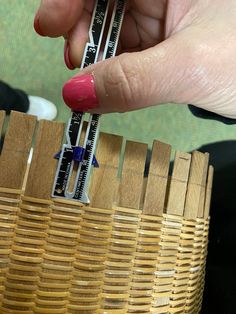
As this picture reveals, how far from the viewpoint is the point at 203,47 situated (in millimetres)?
416

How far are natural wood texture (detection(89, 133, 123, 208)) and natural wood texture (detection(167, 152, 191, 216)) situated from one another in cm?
7

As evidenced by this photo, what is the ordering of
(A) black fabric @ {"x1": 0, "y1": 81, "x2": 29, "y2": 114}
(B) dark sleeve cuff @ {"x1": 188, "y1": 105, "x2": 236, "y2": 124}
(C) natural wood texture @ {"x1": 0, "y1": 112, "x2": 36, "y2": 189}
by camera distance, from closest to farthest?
(C) natural wood texture @ {"x1": 0, "y1": 112, "x2": 36, "y2": 189}
(B) dark sleeve cuff @ {"x1": 188, "y1": 105, "x2": 236, "y2": 124}
(A) black fabric @ {"x1": 0, "y1": 81, "x2": 29, "y2": 114}

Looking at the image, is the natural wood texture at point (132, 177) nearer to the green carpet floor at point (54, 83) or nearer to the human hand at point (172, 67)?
the human hand at point (172, 67)

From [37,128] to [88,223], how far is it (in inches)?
4.2

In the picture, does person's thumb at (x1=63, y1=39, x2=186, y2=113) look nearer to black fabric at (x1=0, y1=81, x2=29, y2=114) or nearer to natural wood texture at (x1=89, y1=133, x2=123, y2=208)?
natural wood texture at (x1=89, y1=133, x2=123, y2=208)

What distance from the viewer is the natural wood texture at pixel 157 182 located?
427 mm

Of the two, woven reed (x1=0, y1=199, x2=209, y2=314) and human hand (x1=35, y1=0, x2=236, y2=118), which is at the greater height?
human hand (x1=35, y1=0, x2=236, y2=118)

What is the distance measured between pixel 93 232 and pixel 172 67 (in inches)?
7.0

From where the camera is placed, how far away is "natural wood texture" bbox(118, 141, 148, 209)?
416 millimetres

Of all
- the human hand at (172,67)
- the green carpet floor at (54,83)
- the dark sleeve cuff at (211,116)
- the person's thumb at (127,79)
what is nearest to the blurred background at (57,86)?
the green carpet floor at (54,83)

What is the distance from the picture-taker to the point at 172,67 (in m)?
0.40

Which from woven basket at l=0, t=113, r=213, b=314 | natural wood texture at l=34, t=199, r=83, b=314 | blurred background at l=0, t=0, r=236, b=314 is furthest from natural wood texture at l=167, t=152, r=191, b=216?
blurred background at l=0, t=0, r=236, b=314

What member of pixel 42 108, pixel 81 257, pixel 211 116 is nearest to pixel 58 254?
pixel 81 257

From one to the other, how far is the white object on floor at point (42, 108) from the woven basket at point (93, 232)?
456mm
